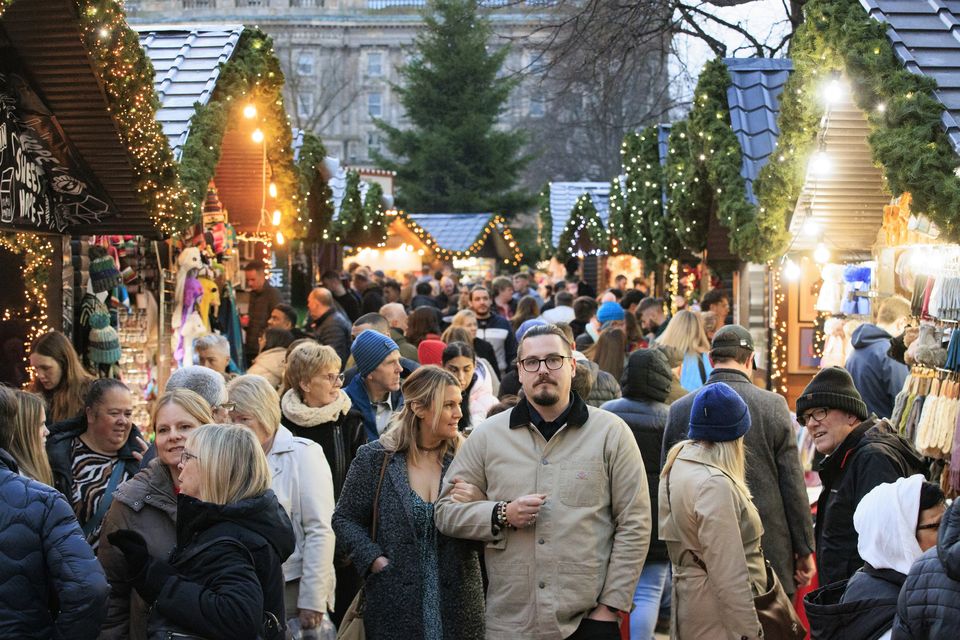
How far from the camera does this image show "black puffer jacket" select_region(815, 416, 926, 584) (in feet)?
19.7

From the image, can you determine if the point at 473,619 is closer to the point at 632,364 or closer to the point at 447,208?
the point at 632,364

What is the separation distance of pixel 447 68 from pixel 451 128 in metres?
2.48

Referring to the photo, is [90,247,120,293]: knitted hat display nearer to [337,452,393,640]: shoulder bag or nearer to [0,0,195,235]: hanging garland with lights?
[0,0,195,235]: hanging garland with lights

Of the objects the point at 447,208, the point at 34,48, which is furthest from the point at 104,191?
the point at 447,208

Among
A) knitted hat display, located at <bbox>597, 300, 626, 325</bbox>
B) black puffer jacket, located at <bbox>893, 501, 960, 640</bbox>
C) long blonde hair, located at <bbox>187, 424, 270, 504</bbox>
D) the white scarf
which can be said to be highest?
knitted hat display, located at <bbox>597, 300, 626, 325</bbox>

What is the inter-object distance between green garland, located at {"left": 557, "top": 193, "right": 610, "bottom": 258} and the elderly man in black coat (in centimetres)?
2369

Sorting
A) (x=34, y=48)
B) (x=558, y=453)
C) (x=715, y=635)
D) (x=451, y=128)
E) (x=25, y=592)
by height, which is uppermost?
(x=451, y=128)

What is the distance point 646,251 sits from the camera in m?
22.8

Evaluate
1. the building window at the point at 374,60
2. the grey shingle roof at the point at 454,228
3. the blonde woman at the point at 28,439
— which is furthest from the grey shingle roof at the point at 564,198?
the building window at the point at 374,60

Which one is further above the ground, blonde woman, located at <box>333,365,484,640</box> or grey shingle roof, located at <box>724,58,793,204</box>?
grey shingle roof, located at <box>724,58,793,204</box>

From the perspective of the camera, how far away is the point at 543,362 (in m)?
5.29

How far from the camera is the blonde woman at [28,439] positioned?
4984mm

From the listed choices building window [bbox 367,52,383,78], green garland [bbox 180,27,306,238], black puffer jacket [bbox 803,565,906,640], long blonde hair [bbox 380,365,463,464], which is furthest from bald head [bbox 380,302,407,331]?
building window [bbox 367,52,383,78]

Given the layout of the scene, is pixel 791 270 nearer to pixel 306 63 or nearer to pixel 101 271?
pixel 101 271
